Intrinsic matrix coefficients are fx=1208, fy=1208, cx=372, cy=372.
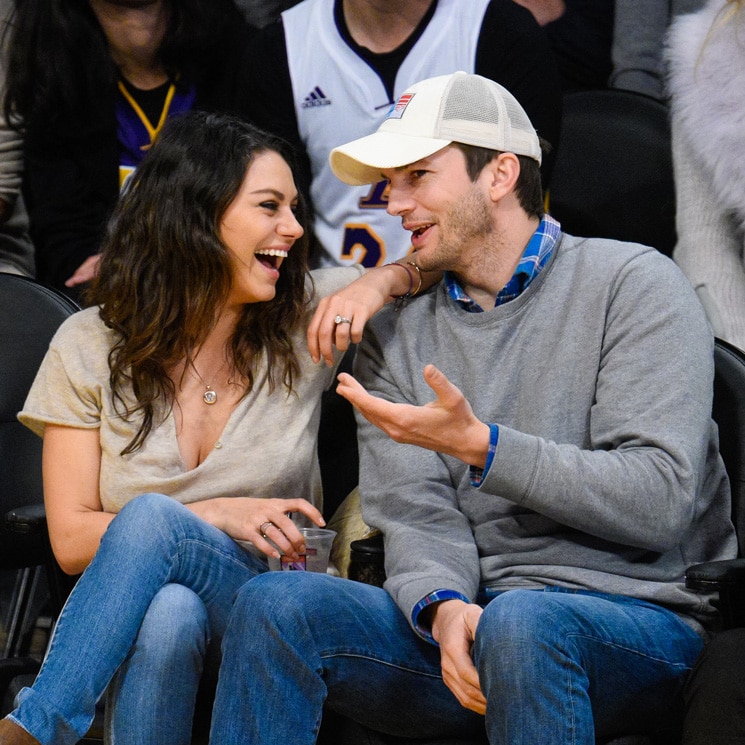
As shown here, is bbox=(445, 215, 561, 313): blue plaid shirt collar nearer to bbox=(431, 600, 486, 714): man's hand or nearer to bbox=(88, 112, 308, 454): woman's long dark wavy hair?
bbox=(88, 112, 308, 454): woman's long dark wavy hair

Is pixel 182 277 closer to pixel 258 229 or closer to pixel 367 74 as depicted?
pixel 258 229

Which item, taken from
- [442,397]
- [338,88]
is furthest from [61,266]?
[442,397]

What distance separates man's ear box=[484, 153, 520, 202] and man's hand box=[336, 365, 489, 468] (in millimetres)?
532

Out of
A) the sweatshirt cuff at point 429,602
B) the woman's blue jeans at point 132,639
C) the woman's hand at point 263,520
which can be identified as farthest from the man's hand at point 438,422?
the woman's blue jeans at point 132,639

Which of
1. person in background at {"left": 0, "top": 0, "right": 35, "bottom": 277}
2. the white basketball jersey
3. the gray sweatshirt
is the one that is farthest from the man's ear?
person in background at {"left": 0, "top": 0, "right": 35, "bottom": 277}

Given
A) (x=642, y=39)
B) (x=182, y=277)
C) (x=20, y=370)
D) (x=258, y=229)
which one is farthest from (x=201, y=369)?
(x=642, y=39)

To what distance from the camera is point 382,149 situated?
2.14 metres

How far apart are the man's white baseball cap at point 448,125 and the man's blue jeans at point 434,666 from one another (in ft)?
2.49

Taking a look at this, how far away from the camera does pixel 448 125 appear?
6.97ft

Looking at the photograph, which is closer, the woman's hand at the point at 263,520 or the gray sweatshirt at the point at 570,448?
the gray sweatshirt at the point at 570,448

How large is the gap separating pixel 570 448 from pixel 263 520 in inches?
21.0

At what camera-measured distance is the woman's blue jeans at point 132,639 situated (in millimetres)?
1810

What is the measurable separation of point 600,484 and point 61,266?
1.81 meters

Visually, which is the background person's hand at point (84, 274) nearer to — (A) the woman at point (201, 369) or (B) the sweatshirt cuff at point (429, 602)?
(A) the woman at point (201, 369)
